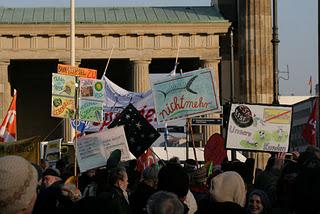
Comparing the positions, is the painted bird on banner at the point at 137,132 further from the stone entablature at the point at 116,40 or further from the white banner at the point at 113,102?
the stone entablature at the point at 116,40

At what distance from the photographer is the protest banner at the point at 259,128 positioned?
1638 centimetres

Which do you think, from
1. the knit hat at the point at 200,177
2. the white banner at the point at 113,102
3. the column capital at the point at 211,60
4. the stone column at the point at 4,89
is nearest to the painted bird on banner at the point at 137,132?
the knit hat at the point at 200,177

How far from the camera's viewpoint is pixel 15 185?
4.73 m

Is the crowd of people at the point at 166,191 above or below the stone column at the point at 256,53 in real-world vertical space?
below

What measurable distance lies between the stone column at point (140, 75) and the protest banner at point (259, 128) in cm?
5336

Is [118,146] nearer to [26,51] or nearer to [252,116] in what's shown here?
[252,116]

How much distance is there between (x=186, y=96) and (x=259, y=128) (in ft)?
5.34

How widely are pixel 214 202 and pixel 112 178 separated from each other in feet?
10.1

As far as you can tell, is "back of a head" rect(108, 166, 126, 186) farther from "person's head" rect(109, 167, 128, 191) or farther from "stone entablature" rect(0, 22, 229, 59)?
"stone entablature" rect(0, 22, 229, 59)

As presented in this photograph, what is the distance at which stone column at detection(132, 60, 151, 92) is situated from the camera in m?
70.2

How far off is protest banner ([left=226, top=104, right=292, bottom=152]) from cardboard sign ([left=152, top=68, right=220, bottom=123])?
904 mm

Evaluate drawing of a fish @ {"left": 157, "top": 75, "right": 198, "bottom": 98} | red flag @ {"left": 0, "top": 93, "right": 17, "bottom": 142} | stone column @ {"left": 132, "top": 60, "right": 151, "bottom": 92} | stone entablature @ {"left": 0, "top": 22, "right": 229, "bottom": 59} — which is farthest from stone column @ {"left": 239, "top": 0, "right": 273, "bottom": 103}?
drawing of a fish @ {"left": 157, "top": 75, "right": 198, "bottom": 98}

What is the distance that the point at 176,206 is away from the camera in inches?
264

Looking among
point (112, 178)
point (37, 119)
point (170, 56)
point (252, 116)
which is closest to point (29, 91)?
point (37, 119)
